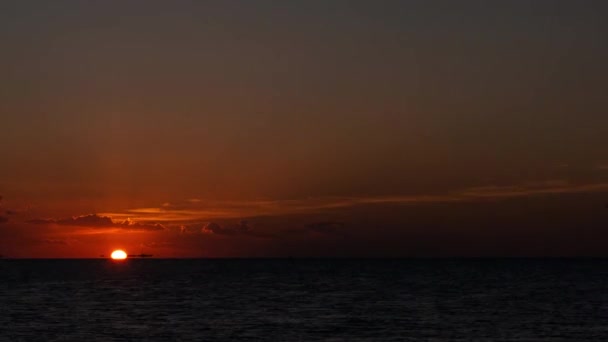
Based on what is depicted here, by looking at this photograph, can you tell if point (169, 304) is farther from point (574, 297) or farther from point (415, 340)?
point (574, 297)

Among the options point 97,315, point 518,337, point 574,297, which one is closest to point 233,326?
point 97,315

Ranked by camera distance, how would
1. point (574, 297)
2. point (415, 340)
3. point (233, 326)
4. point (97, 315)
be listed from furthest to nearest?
point (574, 297), point (97, 315), point (233, 326), point (415, 340)

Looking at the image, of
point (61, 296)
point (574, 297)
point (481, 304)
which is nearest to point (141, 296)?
point (61, 296)

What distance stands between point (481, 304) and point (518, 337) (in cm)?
4390

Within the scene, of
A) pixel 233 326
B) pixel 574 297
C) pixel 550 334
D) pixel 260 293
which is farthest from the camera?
pixel 260 293

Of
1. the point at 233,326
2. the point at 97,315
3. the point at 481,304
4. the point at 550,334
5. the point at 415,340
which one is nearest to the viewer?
the point at 415,340

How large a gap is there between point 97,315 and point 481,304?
5416 cm

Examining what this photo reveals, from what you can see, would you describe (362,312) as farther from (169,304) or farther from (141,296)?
(141,296)

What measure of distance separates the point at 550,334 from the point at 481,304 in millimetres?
40273

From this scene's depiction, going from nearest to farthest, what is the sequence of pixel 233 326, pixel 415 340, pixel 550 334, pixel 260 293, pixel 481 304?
pixel 415 340 → pixel 550 334 → pixel 233 326 → pixel 481 304 → pixel 260 293

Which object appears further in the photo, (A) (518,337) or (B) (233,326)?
(B) (233,326)

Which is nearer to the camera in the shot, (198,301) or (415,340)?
(415,340)

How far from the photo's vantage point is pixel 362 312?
363ft

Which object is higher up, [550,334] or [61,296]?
[61,296]
